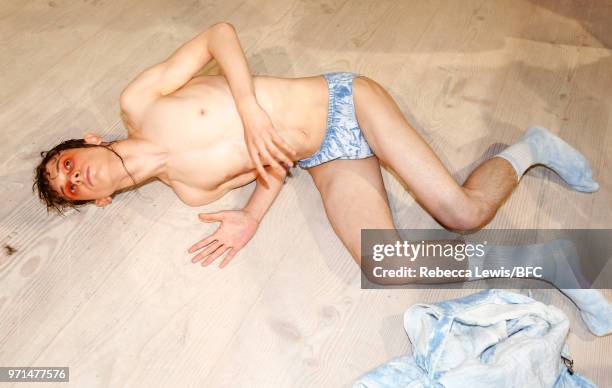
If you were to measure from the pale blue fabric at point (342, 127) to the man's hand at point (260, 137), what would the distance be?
0.66 ft

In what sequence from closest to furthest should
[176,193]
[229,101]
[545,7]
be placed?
[229,101] → [176,193] → [545,7]

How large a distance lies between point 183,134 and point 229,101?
0.14 metres

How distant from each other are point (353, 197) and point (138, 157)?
0.57 metres

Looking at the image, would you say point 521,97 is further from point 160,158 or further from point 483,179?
point 160,158

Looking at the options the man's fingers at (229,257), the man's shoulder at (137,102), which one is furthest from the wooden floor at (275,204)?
the man's shoulder at (137,102)

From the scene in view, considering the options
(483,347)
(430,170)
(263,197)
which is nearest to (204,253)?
(263,197)

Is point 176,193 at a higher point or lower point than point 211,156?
lower

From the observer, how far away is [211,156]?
132 cm

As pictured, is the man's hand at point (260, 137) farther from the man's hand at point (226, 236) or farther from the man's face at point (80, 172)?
the man's face at point (80, 172)

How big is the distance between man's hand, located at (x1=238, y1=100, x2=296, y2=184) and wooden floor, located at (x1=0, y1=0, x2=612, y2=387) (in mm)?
293

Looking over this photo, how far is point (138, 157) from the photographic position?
133cm

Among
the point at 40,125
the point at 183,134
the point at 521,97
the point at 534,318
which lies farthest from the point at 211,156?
the point at 521,97

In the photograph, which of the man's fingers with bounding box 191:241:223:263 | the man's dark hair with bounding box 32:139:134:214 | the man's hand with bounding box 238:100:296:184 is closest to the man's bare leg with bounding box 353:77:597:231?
the man's hand with bounding box 238:100:296:184

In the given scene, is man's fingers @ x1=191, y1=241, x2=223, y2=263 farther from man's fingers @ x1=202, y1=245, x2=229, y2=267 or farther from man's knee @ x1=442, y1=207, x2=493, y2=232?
man's knee @ x1=442, y1=207, x2=493, y2=232
